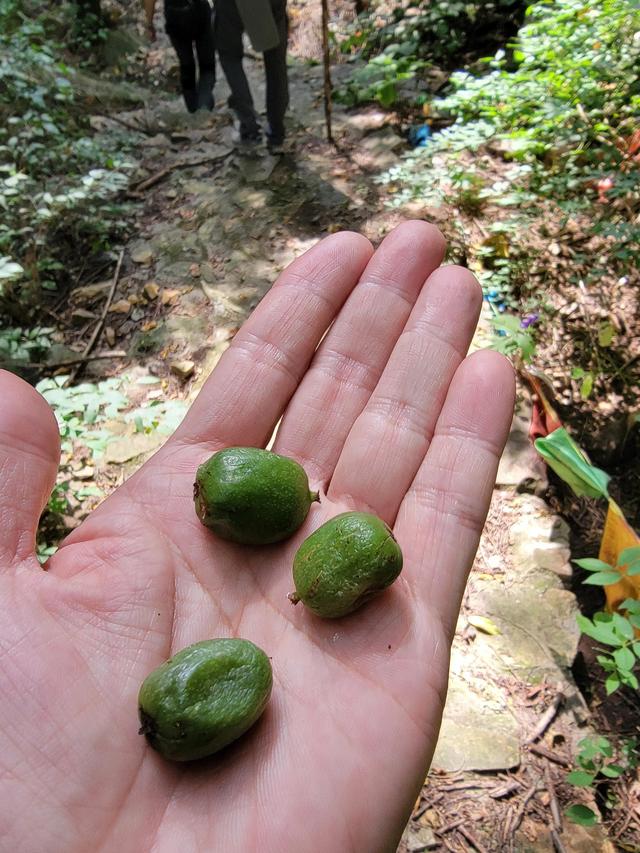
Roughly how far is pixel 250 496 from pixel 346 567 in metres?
0.45

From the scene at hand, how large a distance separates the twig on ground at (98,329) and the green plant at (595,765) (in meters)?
3.85

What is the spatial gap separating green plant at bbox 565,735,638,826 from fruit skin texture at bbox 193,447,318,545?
5.62ft

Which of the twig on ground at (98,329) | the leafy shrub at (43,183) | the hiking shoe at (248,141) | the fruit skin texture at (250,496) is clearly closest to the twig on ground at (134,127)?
the leafy shrub at (43,183)

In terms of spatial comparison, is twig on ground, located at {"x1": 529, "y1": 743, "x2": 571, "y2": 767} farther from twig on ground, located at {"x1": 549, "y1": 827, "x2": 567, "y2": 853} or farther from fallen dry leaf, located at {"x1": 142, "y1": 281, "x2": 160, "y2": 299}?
fallen dry leaf, located at {"x1": 142, "y1": 281, "x2": 160, "y2": 299}

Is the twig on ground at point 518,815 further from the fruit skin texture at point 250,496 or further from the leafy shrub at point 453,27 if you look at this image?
the leafy shrub at point 453,27

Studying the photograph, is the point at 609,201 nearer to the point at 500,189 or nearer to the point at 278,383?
the point at 500,189

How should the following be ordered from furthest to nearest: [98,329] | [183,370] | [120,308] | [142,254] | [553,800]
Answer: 1. [142,254]
2. [120,308]
3. [98,329]
4. [183,370]
5. [553,800]

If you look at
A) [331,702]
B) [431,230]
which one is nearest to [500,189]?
[431,230]

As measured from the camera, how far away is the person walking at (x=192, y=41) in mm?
7332

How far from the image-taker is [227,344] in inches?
191

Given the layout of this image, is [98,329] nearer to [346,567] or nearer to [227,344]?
[227,344]

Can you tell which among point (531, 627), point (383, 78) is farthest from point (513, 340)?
point (383, 78)

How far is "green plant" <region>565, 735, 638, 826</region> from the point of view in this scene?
2639 mm

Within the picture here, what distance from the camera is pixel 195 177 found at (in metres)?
6.90
